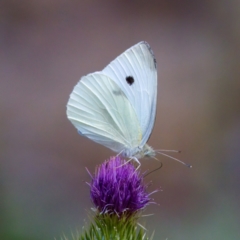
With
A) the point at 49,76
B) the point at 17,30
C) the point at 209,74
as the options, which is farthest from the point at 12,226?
the point at 209,74

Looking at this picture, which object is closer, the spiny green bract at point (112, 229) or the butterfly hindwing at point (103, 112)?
the spiny green bract at point (112, 229)

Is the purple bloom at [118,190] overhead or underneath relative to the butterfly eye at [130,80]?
underneath

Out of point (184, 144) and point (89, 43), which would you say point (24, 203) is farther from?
point (89, 43)

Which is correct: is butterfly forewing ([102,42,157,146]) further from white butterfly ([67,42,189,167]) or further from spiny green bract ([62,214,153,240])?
spiny green bract ([62,214,153,240])

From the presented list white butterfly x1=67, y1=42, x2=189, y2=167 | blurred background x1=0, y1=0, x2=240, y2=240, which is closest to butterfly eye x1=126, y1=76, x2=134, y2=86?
white butterfly x1=67, y1=42, x2=189, y2=167

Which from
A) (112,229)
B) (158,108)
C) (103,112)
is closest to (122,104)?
(103,112)

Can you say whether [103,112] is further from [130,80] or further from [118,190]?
[118,190]

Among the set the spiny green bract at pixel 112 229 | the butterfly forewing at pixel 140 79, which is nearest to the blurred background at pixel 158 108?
the spiny green bract at pixel 112 229

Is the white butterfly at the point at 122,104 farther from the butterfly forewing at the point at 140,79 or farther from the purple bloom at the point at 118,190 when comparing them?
the purple bloom at the point at 118,190
